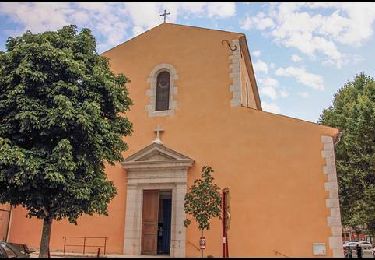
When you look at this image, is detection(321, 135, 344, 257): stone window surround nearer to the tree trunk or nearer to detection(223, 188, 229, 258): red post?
detection(223, 188, 229, 258): red post

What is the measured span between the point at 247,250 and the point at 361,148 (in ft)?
34.6

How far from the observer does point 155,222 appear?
14188 mm

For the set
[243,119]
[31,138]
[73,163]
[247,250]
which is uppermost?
[243,119]

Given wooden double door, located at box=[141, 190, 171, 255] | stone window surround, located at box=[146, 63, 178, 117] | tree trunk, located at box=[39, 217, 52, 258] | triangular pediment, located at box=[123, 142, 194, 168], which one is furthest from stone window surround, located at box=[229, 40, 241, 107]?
tree trunk, located at box=[39, 217, 52, 258]

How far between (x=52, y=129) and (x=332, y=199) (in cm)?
844

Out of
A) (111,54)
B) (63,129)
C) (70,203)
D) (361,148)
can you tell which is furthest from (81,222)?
(361,148)

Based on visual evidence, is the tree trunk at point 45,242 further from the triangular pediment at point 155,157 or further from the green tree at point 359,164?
the green tree at point 359,164

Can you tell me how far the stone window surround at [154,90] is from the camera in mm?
15078

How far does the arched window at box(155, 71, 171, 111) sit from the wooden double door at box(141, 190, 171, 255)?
3342mm

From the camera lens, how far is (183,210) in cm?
1339

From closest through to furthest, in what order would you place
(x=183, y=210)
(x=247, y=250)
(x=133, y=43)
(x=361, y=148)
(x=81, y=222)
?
(x=247, y=250)
(x=183, y=210)
(x=81, y=222)
(x=133, y=43)
(x=361, y=148)

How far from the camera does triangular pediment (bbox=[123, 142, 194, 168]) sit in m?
14.0

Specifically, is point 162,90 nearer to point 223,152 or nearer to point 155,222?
point 223,152

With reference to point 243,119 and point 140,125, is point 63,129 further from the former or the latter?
point 243,119
